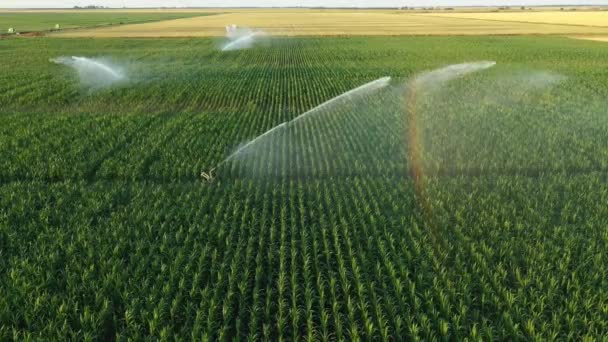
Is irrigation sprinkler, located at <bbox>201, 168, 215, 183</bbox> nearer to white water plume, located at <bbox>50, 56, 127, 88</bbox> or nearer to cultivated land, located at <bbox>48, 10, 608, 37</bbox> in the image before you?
white water plume, located at <bbox>50, 56, 127, 88</bbox>

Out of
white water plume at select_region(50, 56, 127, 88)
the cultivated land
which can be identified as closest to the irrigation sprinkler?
white water plume at select_region(50, 56, 127, 88)

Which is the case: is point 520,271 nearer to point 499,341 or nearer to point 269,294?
point 499,341

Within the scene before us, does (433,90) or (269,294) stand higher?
(433,90)

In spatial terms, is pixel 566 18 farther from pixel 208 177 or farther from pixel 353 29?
pixel 208 177

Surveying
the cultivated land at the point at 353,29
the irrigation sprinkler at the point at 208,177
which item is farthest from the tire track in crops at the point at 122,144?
the cultivated land at the point at 353,29

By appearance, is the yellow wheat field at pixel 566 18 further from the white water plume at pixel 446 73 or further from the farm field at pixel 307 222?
the farm field at pixel 307 222

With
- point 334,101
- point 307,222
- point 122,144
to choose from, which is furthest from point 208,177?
point 334,101

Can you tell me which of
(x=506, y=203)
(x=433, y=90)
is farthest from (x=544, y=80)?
(x=506, y=203)
